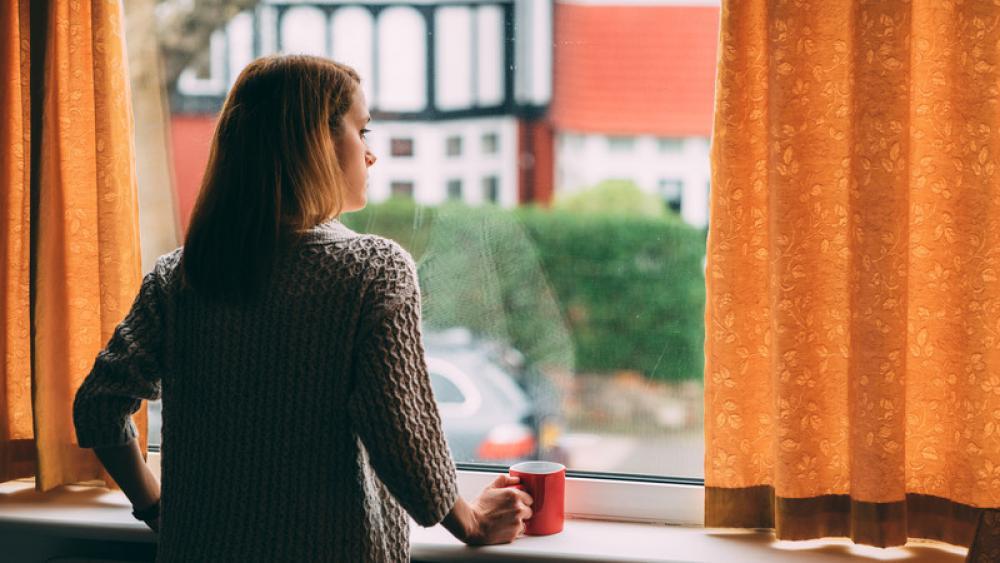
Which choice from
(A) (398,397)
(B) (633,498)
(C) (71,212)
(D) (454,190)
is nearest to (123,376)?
(A) (398,397)

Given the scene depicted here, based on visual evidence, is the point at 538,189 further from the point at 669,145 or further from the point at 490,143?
the point at 669,145

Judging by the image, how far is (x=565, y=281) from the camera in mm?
1776

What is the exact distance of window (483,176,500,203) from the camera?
1.82 m

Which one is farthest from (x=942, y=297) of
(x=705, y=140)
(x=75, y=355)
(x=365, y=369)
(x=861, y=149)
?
(x=75, y=355)

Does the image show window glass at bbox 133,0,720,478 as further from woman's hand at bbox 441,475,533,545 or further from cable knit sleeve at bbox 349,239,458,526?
cable knit sleeve at bbox 349,239,458,526

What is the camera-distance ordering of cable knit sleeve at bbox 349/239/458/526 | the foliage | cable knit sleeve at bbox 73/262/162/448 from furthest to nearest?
the foliage < cable knit sleeve at bbox 73/262/162/448 < cable knit sleeve at bbox 349/239/458/526

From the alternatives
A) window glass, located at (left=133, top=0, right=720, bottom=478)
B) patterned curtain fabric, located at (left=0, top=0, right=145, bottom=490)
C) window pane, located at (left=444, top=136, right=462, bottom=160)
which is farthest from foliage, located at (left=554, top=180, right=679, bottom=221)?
patterned curtain fabric, located at (left=0, top=0, right=145, bottom=490)

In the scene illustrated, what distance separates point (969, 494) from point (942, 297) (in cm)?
28

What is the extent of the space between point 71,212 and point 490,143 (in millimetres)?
749

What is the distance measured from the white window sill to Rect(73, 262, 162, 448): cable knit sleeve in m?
0.35

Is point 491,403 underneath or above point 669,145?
underneath

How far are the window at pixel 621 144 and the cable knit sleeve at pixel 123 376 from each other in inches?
33.7

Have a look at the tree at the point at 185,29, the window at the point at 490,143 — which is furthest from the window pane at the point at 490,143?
the tree at the point at 185,29

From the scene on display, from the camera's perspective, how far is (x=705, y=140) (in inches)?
67.6
